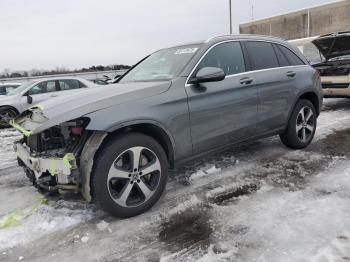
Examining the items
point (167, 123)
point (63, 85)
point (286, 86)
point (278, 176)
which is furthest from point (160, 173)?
point (63, 85)

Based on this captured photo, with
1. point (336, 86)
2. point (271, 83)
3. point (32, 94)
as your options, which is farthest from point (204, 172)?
point (32, 94)

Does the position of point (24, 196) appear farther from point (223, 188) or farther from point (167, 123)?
point (223, 188)

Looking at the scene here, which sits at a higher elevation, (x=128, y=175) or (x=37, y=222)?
(x=128, y=175)

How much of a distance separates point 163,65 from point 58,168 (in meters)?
1.93

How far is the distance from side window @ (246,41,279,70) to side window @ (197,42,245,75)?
0.21 m

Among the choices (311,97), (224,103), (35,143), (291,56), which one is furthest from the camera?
(311,97)

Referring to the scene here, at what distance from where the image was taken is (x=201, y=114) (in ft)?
12.3

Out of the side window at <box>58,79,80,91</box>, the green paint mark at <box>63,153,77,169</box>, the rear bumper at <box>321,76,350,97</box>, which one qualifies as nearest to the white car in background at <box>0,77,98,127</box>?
the side window at <box>58,79,80,91</box>

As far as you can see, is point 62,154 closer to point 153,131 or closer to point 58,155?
point 58,155

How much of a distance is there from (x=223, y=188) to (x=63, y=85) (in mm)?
8396

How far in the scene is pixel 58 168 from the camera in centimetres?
296

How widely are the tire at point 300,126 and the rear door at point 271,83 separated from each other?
22 cm

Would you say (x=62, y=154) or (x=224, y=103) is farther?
(x=224, y=103)

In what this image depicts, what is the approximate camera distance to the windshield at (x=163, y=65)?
390cm
